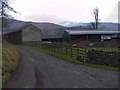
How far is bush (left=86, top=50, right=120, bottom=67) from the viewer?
2155 cm

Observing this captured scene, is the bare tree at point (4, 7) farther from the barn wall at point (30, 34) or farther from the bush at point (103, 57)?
the barn wall at point (30, 34)

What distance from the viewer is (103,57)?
22578 mm

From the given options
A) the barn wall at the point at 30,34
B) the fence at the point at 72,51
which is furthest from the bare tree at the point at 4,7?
the barn wall at the point at 30,34

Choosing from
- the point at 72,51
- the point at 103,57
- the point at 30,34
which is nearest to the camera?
the point at 103,57

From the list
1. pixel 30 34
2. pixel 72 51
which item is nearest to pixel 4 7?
pixel 72 51

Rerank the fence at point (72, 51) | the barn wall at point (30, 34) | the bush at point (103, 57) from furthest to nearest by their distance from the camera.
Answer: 1. the barn wall at point (30, 34)
2. the fence at point (72, 51)
3. the bush at point (103, 57)

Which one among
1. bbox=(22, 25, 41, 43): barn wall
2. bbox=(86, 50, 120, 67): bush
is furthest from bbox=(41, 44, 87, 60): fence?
bbox=(22, 25, 41, 43): barn wall

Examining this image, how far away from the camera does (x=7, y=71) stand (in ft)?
55.5

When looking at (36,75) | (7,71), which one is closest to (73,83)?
(36,75)

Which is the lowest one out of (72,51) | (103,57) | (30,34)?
(103,57)

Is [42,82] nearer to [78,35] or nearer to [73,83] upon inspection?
[73,83]

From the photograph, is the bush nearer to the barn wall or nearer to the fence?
the fence

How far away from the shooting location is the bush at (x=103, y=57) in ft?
70.7

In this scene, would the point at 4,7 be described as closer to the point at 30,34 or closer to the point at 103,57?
the point at 103,57
